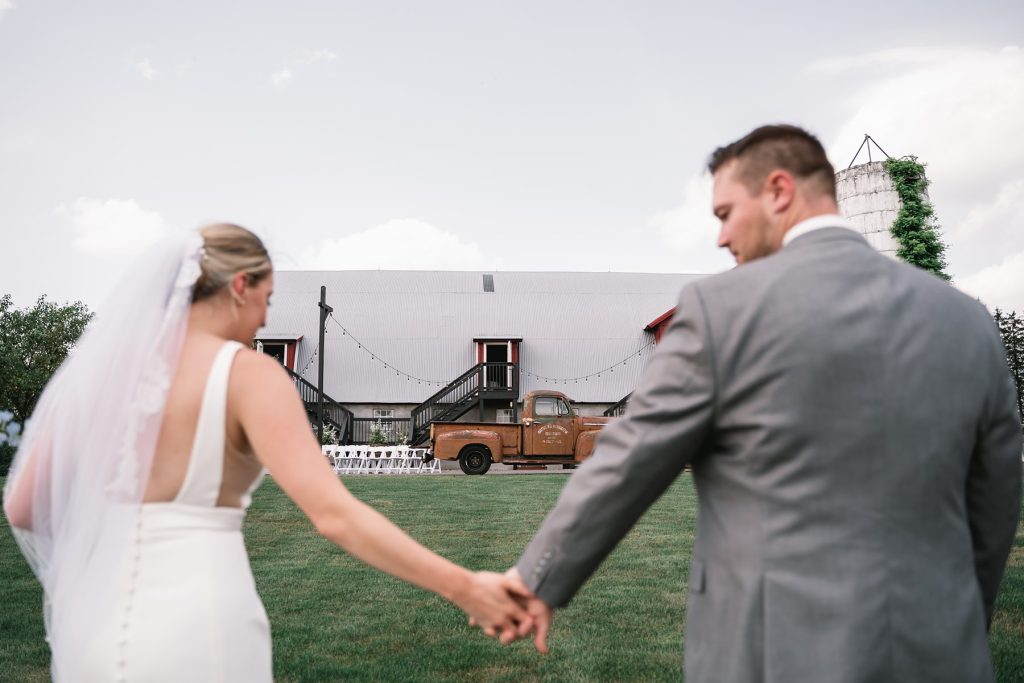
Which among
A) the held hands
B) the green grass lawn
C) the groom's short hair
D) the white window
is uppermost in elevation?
the white window

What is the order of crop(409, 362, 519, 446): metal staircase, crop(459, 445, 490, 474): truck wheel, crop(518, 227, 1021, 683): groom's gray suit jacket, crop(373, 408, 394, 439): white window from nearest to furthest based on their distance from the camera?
crop(518, 227, 1021, 683): groom's gray suit jacket, crop(459, 445, 490, 474): truck wheel, crop(409, 362, 519, 446): metal staircase, crop(373, 408, 394, 439): white window

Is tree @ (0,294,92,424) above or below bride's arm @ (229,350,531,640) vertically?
above

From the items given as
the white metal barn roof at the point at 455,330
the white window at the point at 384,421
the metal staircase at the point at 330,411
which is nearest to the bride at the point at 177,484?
the metal staircase at the point at 330,411

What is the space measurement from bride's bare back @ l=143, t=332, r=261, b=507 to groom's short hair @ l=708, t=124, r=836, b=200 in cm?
155

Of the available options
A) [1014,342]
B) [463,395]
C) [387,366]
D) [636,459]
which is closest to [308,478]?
[636,459]

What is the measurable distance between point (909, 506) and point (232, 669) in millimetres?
1878

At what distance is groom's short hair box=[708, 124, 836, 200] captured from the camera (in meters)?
2.35

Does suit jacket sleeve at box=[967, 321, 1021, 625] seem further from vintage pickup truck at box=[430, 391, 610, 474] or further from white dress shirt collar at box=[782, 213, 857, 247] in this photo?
vintage pickup truck at box=[430, 391, 610, 474]

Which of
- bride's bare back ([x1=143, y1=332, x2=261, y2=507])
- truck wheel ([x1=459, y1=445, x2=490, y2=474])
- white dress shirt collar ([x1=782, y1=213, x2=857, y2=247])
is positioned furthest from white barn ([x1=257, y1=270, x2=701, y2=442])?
white dress shirt collar ([x1=782, y1=213, x2=857, y2=247])

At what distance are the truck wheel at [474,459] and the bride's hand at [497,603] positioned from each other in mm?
21027

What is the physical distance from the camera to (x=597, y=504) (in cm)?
226

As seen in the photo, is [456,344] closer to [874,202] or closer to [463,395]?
[463,395]

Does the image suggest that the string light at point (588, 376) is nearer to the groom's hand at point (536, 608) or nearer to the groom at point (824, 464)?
the groom's hand at point (536, 608)

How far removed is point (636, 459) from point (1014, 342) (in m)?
54.1
